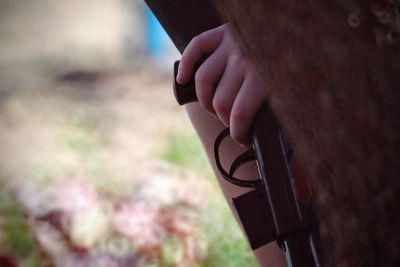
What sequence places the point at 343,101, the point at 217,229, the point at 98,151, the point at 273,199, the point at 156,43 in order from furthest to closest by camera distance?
the point at 156,43
the point at 98,151
the point at 217,229
the point at 273,199
the point at 343,101

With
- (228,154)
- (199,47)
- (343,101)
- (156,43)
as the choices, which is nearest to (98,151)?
(156,43)

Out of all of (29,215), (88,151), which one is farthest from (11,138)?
(29,215)

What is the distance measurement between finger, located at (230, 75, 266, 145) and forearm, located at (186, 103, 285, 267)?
0.21 m

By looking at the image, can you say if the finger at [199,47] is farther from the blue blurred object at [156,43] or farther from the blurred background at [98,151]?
the blue blurred object at [156,43]

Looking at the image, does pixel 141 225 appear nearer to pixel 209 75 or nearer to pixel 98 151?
pixel 98 151

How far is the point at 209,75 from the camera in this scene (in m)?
0.65

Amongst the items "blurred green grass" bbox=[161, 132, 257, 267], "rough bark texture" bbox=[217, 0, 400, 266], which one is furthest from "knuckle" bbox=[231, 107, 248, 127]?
"blurred green grass" bbox=[161, 132, 257, 267]

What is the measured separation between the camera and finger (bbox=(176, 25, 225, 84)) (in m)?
0.66

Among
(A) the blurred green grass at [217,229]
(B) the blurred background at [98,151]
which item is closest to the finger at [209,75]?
(B) the blurred background at [98,151]

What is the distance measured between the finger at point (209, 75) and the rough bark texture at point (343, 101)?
0.18 meters

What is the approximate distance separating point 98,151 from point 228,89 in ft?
5.32

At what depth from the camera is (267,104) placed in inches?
23.3

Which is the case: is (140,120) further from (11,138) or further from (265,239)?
(265,239)

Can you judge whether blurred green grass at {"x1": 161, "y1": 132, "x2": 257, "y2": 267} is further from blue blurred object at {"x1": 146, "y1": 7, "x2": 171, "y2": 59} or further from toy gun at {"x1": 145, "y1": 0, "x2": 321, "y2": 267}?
toy gun at {"x1": 145, "y1": 0, "x2": 321, "y2": 267}
